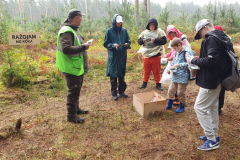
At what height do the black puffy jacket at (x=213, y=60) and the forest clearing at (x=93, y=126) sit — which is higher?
the black puffy jacket at (x=213, y=60)

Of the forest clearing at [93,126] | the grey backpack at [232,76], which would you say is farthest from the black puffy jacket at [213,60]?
the forest clearing at [93,126]

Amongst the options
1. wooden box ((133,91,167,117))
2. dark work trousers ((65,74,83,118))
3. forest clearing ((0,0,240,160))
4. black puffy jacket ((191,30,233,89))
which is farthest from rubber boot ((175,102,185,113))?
dark work trousers ((65,74,83,118))

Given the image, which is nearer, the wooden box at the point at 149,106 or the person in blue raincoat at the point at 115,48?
the wooden box at the point at 149,106

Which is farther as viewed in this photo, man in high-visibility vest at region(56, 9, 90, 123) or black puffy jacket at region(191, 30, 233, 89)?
man in high-visibility vest at region(56, 9, 90, 123)

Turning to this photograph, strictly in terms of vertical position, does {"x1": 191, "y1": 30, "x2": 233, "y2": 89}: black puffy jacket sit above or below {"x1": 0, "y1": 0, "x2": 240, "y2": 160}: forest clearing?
above

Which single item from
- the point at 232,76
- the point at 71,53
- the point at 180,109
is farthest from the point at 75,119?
the point at 232,76

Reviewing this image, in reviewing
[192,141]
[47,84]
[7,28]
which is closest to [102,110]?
[192,141]

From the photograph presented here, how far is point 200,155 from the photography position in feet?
8.00

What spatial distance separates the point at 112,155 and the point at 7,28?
22.7 feet

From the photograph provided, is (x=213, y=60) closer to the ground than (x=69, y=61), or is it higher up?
higher up

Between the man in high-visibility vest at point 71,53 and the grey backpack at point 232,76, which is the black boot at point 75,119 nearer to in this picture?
the man in high-visibility vest at point 71,53

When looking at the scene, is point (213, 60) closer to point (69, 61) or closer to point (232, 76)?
point (232, 76)

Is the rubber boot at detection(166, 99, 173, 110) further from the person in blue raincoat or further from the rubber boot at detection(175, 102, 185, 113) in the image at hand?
the person in blue raincoat

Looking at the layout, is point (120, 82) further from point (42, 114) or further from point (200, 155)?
point (200, 155)
